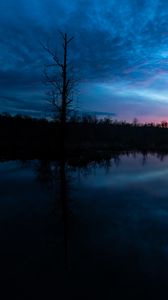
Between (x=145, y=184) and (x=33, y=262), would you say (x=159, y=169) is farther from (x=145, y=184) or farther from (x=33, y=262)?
(x=33, y=262)

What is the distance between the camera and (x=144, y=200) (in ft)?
33.2

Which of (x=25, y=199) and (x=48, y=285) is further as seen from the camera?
(x=25, y=199)

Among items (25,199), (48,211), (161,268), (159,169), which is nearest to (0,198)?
(25,199)

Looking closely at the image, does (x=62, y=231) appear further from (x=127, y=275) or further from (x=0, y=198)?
(x=0, y=198)

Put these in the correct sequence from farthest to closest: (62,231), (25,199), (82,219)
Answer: (25,199), (82,219), (62,231)

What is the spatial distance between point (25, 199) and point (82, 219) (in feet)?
9.48

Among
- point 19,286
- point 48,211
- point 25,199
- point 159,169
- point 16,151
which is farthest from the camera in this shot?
point 16,151

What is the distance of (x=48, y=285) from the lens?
452cm

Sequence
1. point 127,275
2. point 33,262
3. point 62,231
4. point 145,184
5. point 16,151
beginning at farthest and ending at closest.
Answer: point 16,151 → point 145,184 → point 62,231 → point 33,262 → point 127,275

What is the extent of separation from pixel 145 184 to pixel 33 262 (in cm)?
878

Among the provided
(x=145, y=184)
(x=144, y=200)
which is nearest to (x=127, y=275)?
(x=144, y=200)

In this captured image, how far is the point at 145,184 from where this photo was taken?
42.9 feet

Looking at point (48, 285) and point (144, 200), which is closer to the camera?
point (48, 285)

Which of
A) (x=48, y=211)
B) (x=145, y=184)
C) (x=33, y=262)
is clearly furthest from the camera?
(x=145, y=184)
